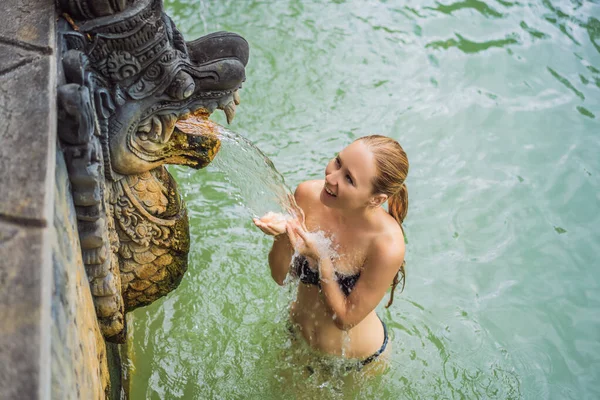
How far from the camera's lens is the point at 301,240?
2764 mm

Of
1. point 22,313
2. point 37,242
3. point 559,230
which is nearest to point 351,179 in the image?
point 37,242

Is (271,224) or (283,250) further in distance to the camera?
(283,250)

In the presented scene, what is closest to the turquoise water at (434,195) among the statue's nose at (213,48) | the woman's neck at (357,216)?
the woman's neck at (357,216)

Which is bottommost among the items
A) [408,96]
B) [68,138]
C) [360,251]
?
[408,96]

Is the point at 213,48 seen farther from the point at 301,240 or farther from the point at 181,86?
the point at 301,240

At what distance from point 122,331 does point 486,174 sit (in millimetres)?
3607

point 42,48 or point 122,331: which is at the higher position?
point 42,48

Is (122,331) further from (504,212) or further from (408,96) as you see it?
(408,96)

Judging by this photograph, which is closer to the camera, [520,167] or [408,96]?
[520,167]

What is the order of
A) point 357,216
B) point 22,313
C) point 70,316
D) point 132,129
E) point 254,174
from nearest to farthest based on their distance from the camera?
point 22,313 < point 70,316 < point 132,129 < point 357,216 < point 254,174

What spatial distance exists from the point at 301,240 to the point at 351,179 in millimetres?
334

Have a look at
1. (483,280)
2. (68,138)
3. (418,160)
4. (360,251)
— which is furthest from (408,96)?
(68,138)

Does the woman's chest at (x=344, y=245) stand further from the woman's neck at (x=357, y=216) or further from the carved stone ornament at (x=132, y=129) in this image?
the carved stone ornament at (x=132, y=129)

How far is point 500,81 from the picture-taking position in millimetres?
6164
